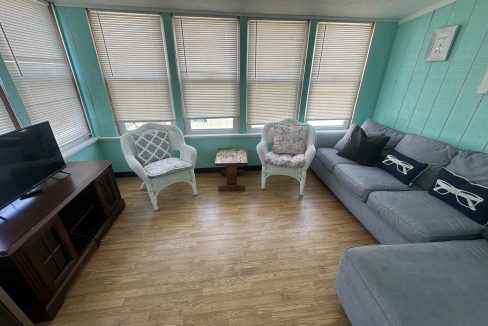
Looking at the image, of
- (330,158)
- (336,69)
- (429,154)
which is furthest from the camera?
(336,69)

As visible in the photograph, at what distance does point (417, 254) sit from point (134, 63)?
11.2 ft

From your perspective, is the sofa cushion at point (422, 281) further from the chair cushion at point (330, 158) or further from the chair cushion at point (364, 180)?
the chair cushion at point (330, 158)

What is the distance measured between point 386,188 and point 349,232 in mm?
577

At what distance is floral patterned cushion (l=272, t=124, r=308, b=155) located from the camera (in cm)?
269

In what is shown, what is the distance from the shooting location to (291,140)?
8.83ft

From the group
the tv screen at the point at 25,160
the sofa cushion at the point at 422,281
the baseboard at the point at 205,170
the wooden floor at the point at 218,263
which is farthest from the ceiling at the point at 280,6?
the sofa cushion at the point at 422,281

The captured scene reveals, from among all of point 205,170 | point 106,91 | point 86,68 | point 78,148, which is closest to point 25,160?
point 78,148

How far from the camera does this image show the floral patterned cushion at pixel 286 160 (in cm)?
244

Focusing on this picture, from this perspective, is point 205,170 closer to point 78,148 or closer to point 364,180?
point 78,148

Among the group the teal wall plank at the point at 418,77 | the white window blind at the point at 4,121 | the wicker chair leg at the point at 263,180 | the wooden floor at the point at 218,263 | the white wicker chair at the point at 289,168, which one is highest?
the teal wall plank at the point at 418,77

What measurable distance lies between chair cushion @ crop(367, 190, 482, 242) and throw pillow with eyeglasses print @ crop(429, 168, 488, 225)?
42 mm

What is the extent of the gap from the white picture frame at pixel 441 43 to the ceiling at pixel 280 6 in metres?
0.35

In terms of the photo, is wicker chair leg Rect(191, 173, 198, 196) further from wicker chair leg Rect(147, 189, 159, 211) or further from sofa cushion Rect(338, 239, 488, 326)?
sofa cushion Rect(338, 239, 488, 326)

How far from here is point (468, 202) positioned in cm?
148
